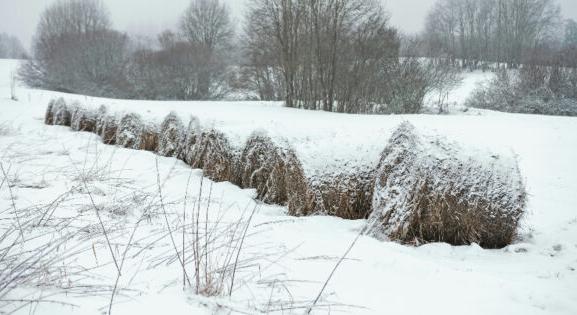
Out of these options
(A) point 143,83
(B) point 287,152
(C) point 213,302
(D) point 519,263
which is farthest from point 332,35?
(A) point 143,83

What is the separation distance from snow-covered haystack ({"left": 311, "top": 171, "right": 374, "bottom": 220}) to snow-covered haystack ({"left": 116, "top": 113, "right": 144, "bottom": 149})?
4.88 meters

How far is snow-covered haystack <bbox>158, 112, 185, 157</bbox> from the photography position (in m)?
6.54

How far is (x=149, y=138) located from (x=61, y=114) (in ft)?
16.4

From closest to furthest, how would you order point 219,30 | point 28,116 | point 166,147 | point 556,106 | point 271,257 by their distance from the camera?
1. point 271,257
2. point 166,147
3. point 28,116
4. point 556,106
5. point 219,30

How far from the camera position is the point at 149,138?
7289mm

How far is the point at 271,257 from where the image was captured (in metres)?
2.49

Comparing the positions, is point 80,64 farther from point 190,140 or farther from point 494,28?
point 494,28

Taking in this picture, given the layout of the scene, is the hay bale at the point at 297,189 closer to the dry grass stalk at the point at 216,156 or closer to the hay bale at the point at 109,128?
the dry grass stalk at the point at 216,156

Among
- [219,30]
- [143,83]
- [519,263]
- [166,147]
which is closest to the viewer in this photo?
[519,263]

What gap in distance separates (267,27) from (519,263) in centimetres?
1748

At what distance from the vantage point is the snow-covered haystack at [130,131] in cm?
745

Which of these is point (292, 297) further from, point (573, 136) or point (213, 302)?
point (573, 136)

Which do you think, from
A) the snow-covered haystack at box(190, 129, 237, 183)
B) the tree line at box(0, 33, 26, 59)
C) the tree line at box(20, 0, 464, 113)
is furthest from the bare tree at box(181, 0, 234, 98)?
the tree line at box(0, 33, 26, 59)

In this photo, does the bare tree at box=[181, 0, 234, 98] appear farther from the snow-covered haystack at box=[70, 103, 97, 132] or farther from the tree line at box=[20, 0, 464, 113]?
the snow-covered haystack at box=[70, 103, 97, 132]
